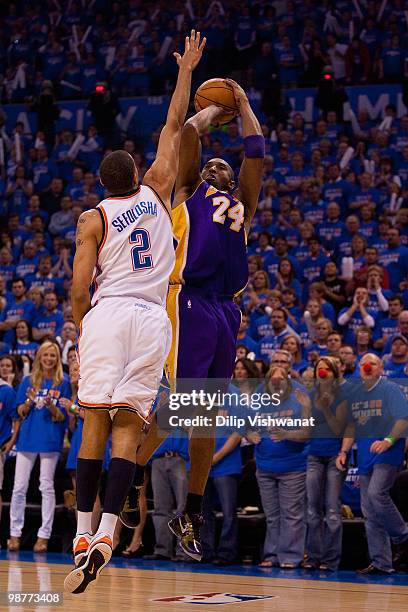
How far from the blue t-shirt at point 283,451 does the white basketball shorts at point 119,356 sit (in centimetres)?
552

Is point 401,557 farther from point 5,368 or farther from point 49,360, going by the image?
point 5,368

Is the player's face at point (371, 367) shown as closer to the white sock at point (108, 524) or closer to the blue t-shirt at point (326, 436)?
the blue t-shirt at point (326, 436)

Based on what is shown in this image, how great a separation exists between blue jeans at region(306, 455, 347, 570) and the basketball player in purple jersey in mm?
4077

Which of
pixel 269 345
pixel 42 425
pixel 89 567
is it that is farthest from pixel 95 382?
pixel 269 345

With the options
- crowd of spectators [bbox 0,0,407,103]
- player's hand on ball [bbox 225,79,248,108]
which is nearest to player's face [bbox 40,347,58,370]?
player's hand on ball [bbox 225,79,248,108]

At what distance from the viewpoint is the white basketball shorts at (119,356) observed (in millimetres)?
6227

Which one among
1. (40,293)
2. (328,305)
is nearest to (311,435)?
(328,305)

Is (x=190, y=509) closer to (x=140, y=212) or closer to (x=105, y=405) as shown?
(x=105, y=405)

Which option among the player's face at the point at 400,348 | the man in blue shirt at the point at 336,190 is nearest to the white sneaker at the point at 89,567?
the player's face at the point at 400,348

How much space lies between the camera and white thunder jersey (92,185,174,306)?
21.0ft

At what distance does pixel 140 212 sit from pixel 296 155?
1248 cm

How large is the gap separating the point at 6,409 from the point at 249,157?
7035 millimetres

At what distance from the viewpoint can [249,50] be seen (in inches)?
877

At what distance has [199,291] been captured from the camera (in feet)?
24.2
